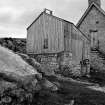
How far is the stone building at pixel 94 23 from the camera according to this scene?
2719 cm

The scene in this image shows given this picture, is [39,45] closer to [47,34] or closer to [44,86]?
→ [47,34]

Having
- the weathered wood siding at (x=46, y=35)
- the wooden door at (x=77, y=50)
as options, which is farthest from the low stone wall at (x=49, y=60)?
the wooden door at (x=77, y=50)

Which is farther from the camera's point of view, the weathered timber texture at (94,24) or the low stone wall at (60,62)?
the weathered timber texture at (94,24)

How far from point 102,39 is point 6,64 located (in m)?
19.0

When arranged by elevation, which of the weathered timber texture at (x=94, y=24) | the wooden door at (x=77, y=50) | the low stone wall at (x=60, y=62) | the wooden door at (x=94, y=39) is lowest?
the low stone wall at (x=60, y=62)

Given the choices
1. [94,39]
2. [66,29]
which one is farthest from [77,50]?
[94,39]

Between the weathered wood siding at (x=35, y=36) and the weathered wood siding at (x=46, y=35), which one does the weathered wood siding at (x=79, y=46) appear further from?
the weathered wood siding at (x=35, y=36)

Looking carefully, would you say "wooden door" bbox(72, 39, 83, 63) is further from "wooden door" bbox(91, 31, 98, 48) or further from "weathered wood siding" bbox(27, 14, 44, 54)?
"wooden door" bbox(91, 31, 98, 48)

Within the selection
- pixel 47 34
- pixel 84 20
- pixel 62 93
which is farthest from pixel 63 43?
pixel 84 20

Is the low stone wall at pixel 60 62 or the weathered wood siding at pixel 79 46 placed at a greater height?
the weathered wood siding at pixel 79 46

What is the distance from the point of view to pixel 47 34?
20.8 metres

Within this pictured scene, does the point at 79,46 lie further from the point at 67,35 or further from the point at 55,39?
the point at 55,39

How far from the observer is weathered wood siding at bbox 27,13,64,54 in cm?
1995

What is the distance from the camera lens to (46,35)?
821 inches
